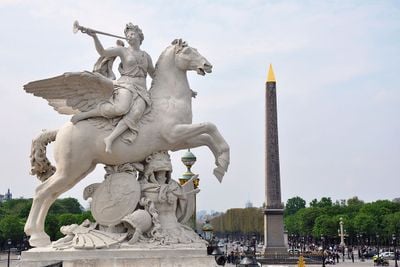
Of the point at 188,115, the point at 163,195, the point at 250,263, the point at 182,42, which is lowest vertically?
the point at 250,263

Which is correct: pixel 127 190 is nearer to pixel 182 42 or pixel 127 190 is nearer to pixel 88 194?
pixel 88 194

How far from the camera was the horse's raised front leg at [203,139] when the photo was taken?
10188 mm

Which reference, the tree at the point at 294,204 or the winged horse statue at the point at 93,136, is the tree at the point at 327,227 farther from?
the winged horse statue at the point at 93,136

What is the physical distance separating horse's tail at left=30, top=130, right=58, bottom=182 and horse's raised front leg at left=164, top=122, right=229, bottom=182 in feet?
7.56

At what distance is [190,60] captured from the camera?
35.0ft

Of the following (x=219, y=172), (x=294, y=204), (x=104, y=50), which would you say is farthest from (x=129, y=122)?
(x=294, y=204)

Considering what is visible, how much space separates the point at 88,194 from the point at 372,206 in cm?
7095

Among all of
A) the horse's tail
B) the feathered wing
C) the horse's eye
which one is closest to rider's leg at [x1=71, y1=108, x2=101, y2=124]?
the feathered wing

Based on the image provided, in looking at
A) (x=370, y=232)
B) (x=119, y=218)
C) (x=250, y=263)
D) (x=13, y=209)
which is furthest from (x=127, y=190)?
(x=13, y=209)

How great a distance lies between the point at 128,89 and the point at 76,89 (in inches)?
37.8

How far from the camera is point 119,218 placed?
9.95m

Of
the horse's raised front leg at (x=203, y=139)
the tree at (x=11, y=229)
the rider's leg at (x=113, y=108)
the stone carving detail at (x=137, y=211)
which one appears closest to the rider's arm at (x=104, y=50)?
the rider's leg at (x=113, y=108)

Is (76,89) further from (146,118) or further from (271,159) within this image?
(271,159)

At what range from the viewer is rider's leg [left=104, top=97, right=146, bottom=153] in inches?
390
